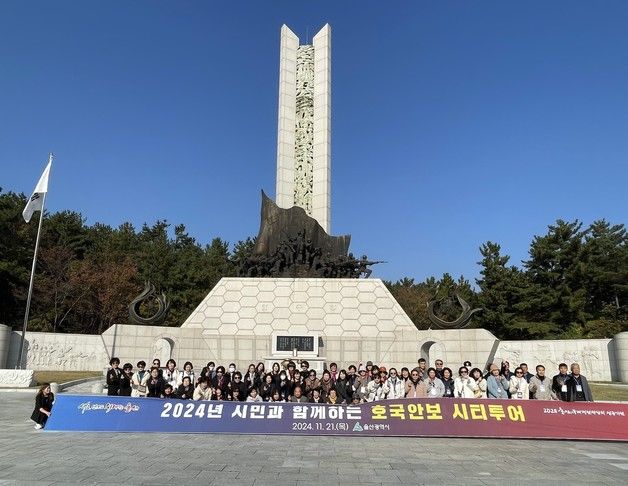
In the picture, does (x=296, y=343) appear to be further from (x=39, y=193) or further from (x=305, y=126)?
(x=305, y=126)

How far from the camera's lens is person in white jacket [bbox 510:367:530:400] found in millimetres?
7055

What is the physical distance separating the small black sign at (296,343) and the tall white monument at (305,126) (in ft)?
20.9

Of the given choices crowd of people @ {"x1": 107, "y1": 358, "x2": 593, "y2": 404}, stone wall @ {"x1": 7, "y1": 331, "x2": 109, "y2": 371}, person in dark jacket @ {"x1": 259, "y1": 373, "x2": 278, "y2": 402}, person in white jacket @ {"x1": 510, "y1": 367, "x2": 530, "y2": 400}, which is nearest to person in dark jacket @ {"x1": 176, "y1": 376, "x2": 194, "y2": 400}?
crowd of people @ {"x1": 107, "y1": 358, "x2": 593, "y2": 404}

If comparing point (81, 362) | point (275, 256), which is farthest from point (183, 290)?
point (275, 256)

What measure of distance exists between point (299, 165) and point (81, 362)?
1235 centimetres

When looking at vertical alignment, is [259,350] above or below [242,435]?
above

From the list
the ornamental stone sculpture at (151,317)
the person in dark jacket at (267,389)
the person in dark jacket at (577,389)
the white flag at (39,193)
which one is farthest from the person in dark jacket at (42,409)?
the white flag at (39,193)

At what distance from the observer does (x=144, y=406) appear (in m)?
6.61

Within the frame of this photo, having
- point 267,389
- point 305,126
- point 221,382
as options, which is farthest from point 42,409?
point 305,126

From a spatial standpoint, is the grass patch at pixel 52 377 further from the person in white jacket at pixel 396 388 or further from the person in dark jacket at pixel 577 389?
the person in dark jacket at pixel 577 389

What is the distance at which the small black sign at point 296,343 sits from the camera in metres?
14.7

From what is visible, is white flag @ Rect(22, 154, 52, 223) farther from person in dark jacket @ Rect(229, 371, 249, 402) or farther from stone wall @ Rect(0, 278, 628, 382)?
person in dark jacket @ Rect(229, 371, 249, 402)

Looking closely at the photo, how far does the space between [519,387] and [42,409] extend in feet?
23.9

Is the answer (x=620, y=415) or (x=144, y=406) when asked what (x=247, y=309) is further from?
(x=620, y=415)
